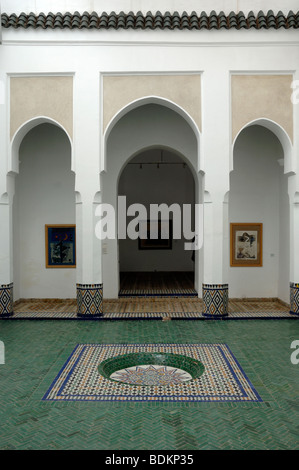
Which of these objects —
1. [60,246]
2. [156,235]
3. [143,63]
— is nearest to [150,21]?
[143,63]

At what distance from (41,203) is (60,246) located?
3.11 feet

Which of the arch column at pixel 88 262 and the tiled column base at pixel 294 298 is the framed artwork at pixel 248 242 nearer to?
the tiled column base at pixel 294 298

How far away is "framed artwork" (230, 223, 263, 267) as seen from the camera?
29.4ft

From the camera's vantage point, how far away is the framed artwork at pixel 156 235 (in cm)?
1352

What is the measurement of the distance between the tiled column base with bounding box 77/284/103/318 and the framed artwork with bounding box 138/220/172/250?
19.5 ft

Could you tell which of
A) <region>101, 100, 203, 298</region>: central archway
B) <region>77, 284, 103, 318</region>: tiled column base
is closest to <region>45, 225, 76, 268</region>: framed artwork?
<region>101, 100, 203, 298</region>: central archway

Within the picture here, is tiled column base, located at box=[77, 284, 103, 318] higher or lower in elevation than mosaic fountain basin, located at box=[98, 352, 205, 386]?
higher

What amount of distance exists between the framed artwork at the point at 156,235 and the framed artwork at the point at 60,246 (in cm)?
471

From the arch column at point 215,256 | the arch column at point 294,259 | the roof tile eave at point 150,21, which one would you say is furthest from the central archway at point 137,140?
the arch column at point 294,259

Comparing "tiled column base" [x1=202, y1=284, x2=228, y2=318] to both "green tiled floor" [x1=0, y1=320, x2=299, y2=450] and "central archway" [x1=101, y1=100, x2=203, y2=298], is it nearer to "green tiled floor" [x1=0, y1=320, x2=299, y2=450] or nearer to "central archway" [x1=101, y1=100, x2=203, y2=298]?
"green tiled floor" [x1=0, y1=320, x2=299, y2=450]

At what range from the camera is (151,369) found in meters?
5.30
